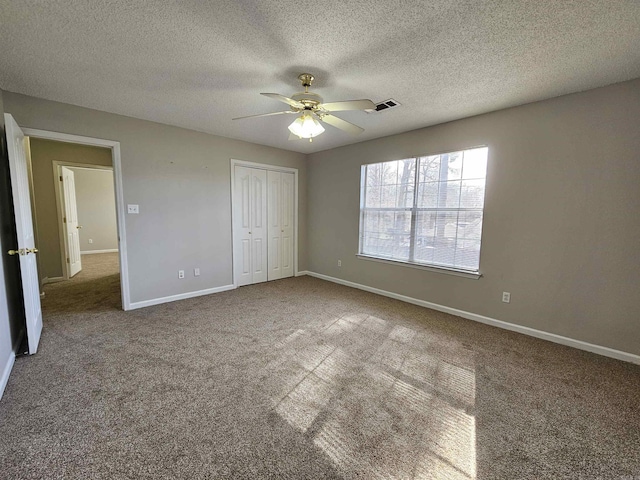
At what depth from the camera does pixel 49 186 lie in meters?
4.47

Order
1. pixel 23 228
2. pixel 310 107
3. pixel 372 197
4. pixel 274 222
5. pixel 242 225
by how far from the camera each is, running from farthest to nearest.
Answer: pixel 274 222 < pixel 242 225 < pixel 372 197 < pixel 23 228 < pixel 310 107

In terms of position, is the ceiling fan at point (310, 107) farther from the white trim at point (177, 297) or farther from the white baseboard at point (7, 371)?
the white trim at point (177, 297)

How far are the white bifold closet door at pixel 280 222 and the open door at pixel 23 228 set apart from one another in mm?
2932

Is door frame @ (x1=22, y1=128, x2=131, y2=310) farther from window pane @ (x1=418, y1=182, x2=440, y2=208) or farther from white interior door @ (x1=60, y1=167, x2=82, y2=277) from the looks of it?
window pane @ (x1=418, y1=182, x2=440, y2=208)

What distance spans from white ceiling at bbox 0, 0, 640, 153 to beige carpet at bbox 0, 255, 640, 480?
7.89 ft

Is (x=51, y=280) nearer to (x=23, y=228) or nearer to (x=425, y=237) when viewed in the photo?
(x=23, y=228)

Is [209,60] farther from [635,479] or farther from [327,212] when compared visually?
[635,479]

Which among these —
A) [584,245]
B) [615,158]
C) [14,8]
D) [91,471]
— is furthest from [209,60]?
[584,245]

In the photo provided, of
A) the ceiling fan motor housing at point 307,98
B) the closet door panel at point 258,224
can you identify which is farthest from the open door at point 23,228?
the closet door panel at point 258,224

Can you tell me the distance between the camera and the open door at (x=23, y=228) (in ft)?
7.06

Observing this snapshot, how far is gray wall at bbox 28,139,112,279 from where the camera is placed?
4.35 m

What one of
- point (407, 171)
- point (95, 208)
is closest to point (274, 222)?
point (407, 171)

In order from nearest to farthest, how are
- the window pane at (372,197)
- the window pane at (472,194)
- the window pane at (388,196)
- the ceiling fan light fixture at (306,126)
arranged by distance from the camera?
the ceiling fan light fixture at (306,126) → the window pane at (472,194) → the window pane at (388,196) → the window pane at (372,197)

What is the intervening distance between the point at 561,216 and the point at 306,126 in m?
2.60
